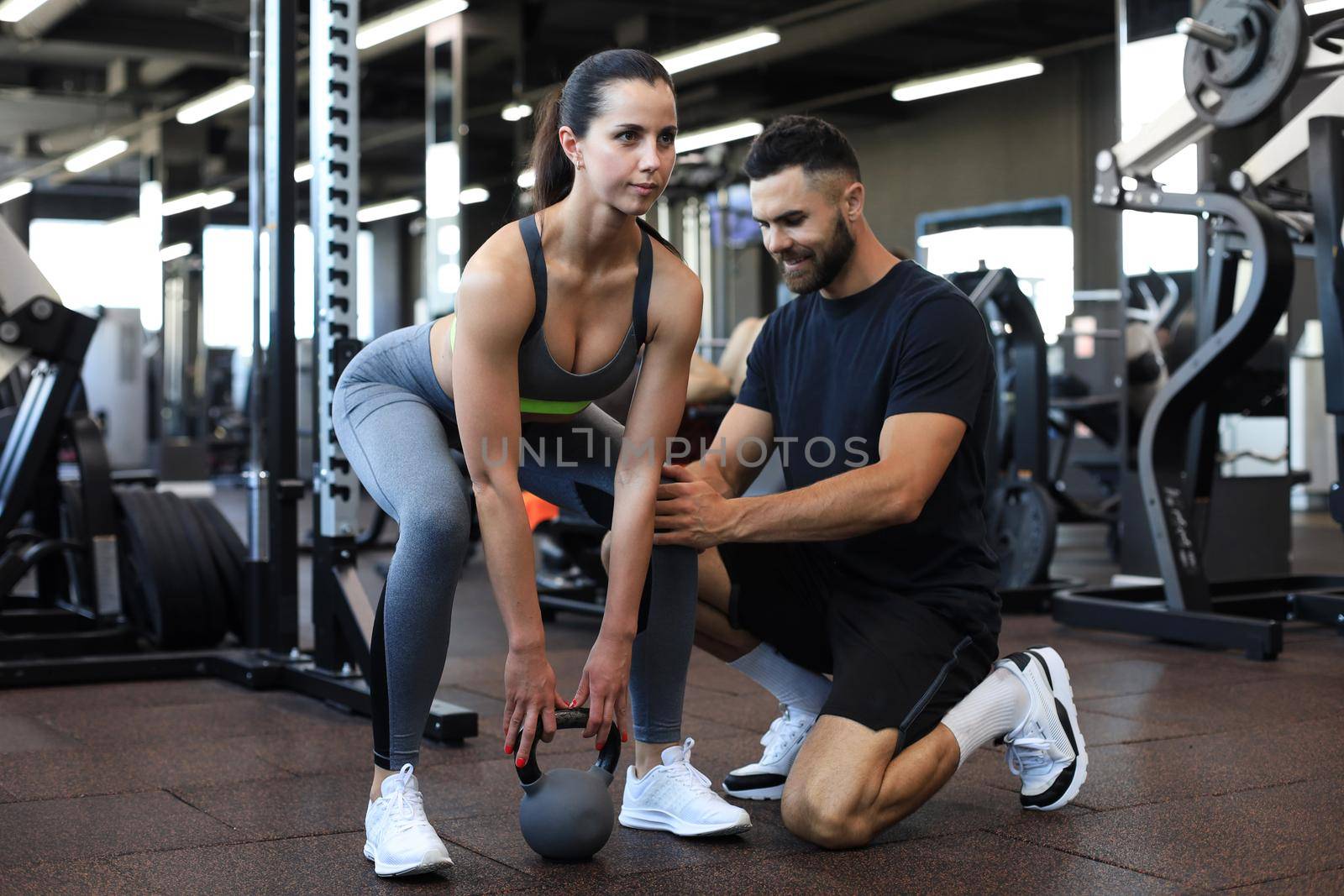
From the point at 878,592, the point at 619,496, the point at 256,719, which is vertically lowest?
the point at 256,719

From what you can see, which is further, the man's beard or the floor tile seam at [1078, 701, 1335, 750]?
the floor tile seam at [1078, 701, 1335, 750]

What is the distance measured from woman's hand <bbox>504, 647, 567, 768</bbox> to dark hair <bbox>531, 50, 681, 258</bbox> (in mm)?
606

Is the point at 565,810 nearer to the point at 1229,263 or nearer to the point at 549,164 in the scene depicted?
the point at 549,164

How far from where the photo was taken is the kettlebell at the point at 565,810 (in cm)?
174

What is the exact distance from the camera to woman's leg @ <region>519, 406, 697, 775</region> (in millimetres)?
1891

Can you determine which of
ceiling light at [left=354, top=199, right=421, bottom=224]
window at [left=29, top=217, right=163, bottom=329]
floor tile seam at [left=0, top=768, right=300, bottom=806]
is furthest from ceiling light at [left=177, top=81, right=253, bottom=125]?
floor tile seam at [left=0, top=768, right=300, bottom=806]

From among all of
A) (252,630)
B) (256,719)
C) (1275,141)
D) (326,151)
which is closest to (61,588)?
(252,630)

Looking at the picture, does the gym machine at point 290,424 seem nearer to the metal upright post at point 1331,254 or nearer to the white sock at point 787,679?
the white sock at point 787,679

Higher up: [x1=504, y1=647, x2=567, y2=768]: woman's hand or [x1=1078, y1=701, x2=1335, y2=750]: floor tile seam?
[x1=504, y1=647, x2=567, y2=768]: woman's hand

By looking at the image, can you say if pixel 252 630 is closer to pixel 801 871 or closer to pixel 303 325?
pixel 303 325

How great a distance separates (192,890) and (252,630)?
1.80m

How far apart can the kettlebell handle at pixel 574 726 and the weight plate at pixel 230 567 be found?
1.98m

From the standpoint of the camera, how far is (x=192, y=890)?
1.65m

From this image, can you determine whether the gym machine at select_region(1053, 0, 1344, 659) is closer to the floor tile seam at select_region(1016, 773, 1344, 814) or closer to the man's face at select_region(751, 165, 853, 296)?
the floor tile seam at select_region(1016, 773, 1344, 814)
